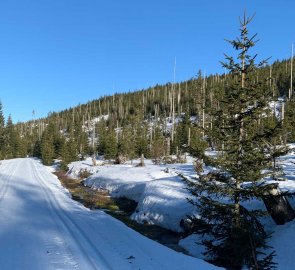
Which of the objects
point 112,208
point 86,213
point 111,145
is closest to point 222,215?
point 86,213

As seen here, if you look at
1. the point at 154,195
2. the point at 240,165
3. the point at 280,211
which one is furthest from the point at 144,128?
the point at 240,165

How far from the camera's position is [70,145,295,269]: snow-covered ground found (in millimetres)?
12930

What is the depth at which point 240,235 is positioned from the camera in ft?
37.3

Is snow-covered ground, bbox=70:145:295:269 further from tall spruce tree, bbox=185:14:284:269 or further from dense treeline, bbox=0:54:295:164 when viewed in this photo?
dense treeline, bbox=0:54:295:164

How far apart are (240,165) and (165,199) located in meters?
8.49

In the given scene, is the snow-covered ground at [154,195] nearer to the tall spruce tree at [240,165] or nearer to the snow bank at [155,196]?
the snow bank at [155,196]

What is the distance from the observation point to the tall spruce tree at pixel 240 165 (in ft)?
38.8

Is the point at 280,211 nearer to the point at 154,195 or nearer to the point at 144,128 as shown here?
the point at 154,195

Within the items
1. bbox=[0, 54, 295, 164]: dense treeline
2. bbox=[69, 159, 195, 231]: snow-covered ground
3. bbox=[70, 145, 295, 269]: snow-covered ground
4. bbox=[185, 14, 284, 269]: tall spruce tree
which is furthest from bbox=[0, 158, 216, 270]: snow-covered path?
bbox=[0, 54, 295, 164]: dense treeline

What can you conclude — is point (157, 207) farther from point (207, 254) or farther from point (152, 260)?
point (152, 260)

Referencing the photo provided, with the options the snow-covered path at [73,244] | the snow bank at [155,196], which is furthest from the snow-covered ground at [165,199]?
the snow-covered path at [73,244]

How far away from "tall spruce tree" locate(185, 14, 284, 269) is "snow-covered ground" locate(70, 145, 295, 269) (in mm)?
884

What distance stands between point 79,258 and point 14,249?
2.13 m

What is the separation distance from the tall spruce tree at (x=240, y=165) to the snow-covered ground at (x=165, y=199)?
88cm
